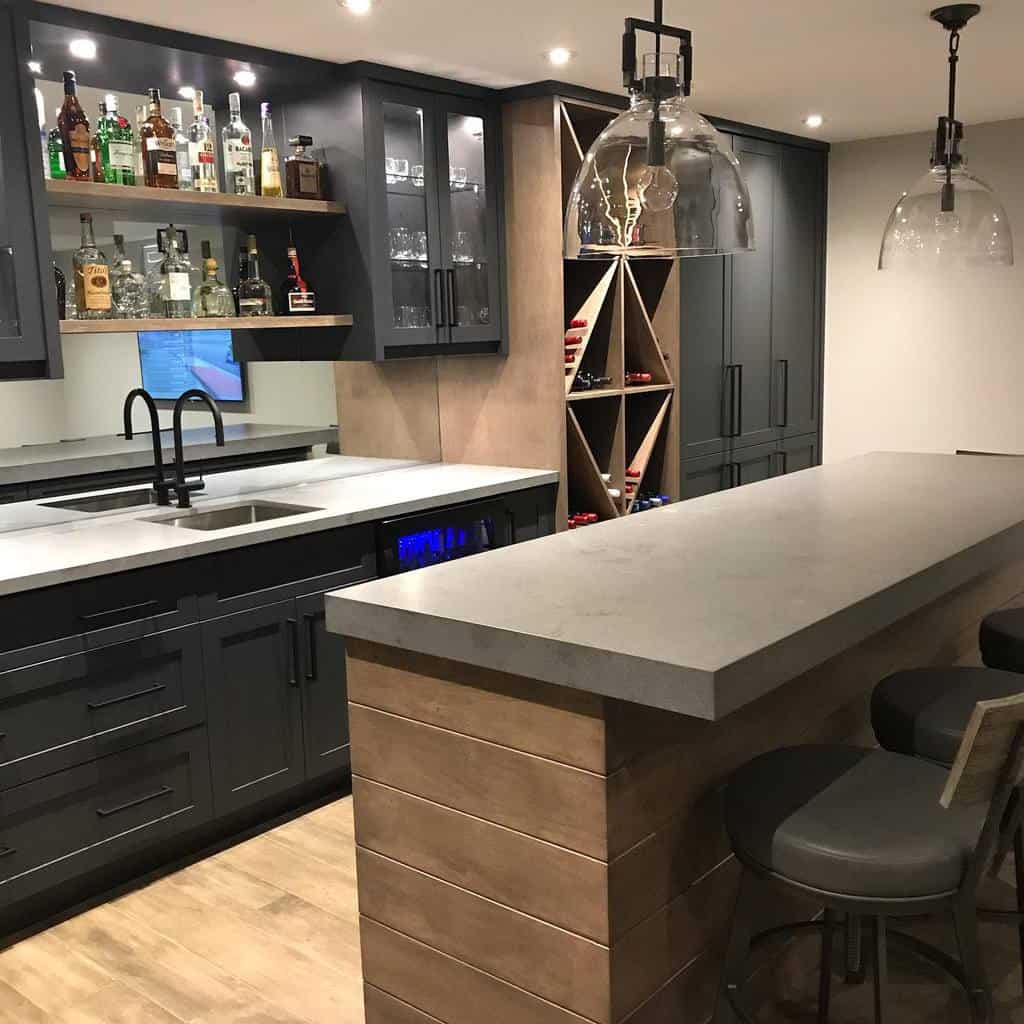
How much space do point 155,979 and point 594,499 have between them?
8.39ft

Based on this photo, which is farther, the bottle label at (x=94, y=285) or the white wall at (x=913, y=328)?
the white wall at (x=913, y=328)

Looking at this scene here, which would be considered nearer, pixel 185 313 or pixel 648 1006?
pixel 648 1006

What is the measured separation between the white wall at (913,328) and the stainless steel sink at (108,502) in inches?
140

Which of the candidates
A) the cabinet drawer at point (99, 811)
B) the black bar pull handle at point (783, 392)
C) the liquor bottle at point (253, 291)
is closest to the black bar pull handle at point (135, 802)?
the cabinet drawer at point (99, 811)

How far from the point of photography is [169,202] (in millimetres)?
3307

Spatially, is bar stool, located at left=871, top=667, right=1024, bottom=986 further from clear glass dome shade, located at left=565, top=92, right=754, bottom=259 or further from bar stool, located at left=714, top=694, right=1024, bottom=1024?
clear glass dome shade, located at left=565, top=92, right=754, bottom=259

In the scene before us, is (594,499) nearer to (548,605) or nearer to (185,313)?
(185,313)

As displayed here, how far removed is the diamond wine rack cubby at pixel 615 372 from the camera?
4.26 m

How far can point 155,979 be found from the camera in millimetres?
2541

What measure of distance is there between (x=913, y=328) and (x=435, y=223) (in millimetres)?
2644

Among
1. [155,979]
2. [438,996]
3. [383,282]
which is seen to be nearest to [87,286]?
[383,282]

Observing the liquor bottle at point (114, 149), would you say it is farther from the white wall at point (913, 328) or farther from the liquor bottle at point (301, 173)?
the white wall at point (913, 328)

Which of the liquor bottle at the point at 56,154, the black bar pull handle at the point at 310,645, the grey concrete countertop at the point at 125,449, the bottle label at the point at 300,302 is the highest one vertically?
the liquor bottle at the point at 56,154

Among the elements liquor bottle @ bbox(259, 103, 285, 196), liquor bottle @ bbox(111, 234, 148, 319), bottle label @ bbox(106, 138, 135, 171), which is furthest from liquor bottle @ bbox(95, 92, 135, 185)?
liquor bottle @ bbox(259, 103, 285, 196)
